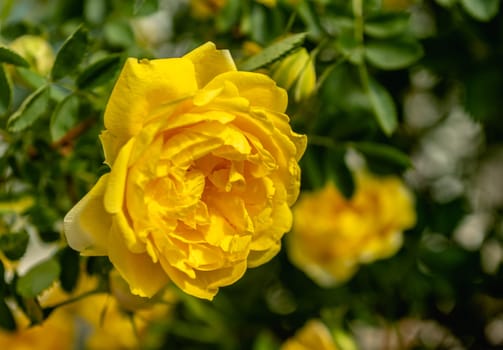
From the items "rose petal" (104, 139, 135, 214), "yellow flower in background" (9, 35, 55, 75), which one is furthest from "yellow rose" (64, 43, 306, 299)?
"yellow flower in background" (9, 35, 55, 75)

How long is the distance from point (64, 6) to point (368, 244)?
0.40 m

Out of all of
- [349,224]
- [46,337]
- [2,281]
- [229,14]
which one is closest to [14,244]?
[2,281]

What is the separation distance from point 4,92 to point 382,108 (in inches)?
10.9

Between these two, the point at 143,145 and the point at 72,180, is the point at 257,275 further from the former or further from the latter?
the point at 143,145

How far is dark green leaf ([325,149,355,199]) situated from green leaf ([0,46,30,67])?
28 centimetres

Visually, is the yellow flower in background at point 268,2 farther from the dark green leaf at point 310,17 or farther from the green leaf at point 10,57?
the green leaf at point 10,57

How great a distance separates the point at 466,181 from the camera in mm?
1113

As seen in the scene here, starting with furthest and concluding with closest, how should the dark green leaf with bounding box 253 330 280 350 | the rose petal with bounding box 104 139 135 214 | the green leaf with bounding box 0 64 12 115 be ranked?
the dark green leaf with bounding box 253 330 280 350, the green leaf with bounding box 0 64 12 115, the rose petal with bounding box 104 139 135 214

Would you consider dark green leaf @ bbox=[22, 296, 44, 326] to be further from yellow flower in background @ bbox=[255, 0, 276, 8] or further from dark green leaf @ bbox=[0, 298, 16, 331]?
yellow flower in background @ bbox=[255, 0, 276, 8]

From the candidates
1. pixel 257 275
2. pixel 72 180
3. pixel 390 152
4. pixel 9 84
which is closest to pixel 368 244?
pixel 257 275

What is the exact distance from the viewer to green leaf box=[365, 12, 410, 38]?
0.69 metres

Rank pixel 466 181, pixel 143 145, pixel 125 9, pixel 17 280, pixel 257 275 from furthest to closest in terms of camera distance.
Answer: pixel 466 181
pixel 257 275
pixel 125 9
pixel 17 280
pixel 143 145

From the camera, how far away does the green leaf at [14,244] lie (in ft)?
2.02

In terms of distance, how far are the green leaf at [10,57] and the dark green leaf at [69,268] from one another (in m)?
0.14
